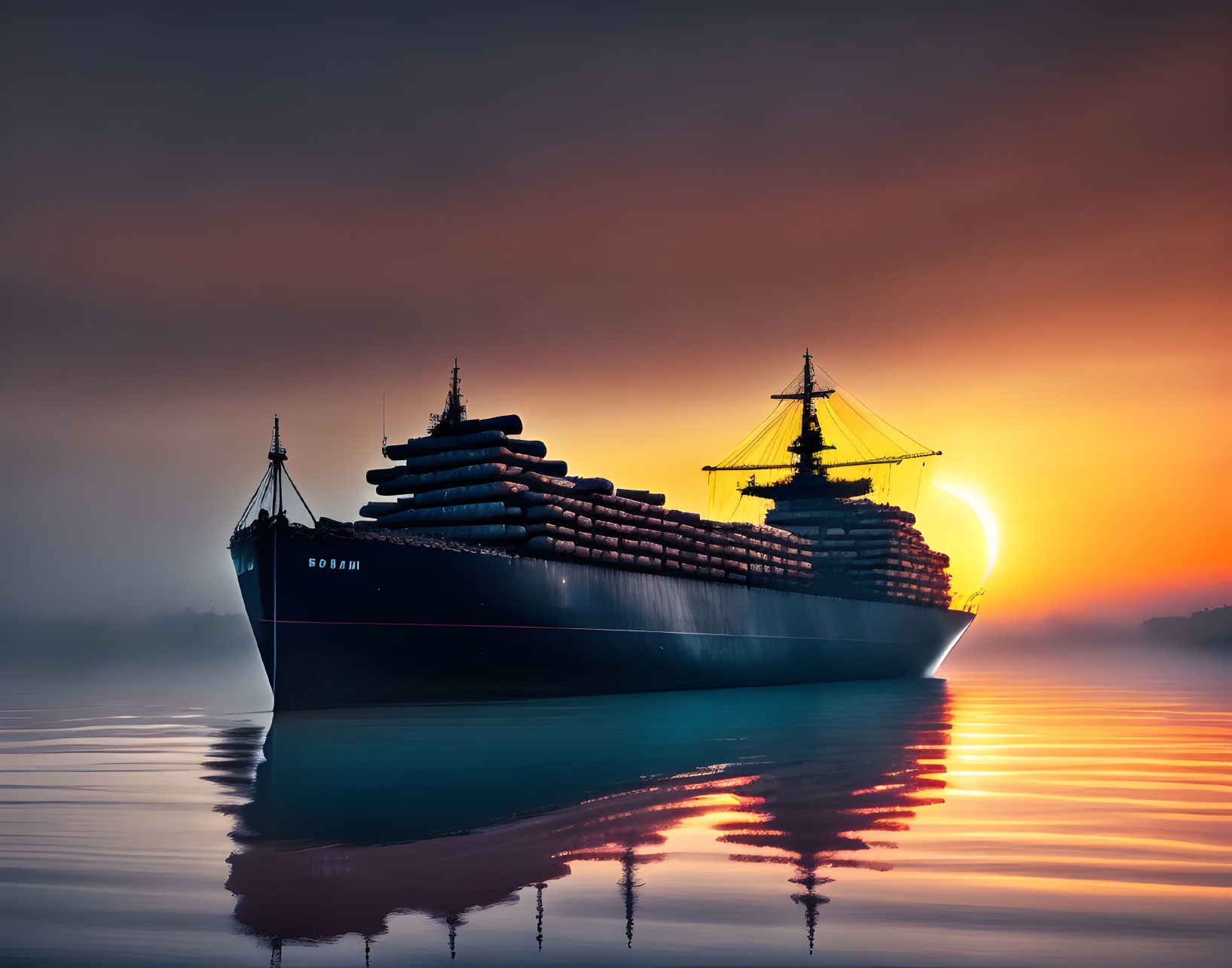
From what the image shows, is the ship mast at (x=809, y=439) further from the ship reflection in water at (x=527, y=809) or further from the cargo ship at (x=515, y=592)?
the ship reflection in water at (x=527, y=809)

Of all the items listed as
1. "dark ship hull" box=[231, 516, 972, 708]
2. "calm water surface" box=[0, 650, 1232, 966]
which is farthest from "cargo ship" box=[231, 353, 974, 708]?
"calm water surface" box=[0, 650, 1232, 966]

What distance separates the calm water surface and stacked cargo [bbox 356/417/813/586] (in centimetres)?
2297

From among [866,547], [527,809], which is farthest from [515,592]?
[866,547]

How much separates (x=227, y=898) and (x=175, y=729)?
25059 millimetres

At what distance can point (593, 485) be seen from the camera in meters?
51.1

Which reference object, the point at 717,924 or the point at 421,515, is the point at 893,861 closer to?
the point at 717,924

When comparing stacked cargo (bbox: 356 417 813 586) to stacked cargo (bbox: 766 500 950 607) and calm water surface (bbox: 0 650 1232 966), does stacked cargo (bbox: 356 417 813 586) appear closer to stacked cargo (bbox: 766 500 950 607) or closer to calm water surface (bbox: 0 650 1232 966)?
calm water surface (bbox: 0 650 1232 966)

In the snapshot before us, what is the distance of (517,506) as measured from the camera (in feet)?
156

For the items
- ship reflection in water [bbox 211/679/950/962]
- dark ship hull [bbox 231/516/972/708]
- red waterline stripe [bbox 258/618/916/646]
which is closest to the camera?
ship reflection in water [bbox 211/679/950/962]

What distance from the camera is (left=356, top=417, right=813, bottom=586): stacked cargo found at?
154ft

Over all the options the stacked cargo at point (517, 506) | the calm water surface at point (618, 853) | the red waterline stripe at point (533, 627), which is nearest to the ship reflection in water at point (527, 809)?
the calm water surface at point (618, 853)

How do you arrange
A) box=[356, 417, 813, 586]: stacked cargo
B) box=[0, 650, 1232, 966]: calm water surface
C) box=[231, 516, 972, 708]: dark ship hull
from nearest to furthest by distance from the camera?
box=[0, 650, 1232, 966]: calm water surface
box=[231, 516, 972, 708]: dark ship hull
box=[356, 417, 813, 586]: stacked cargo

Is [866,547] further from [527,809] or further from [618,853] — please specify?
[618,853]

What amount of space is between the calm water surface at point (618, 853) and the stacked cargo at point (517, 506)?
23.0 m
